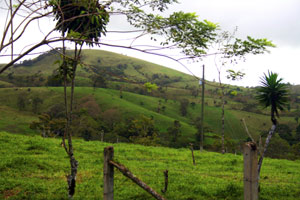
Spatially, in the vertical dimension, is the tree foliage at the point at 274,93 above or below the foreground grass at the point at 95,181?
above

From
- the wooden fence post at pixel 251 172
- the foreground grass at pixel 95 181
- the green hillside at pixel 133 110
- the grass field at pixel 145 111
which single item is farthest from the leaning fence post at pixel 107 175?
the grass field at pixel 145 111

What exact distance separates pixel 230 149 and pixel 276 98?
180 feet

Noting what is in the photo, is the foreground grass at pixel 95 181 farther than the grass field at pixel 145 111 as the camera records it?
No

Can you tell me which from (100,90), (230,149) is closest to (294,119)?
(230,149)

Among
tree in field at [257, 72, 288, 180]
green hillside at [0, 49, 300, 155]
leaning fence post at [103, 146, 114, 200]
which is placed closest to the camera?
leaning fence post at [103, 146, 114, 200]

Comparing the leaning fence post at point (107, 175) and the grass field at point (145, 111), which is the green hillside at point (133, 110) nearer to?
the grass field at point (145, 111)

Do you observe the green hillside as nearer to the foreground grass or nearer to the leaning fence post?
the foreground grass

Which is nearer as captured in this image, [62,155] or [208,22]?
[208,22]

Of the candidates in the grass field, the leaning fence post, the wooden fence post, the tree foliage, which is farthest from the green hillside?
the wooden fence post

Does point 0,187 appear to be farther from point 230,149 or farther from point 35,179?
point 230,149

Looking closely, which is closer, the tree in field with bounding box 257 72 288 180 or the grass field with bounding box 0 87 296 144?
the tree in field with bounding box 257 72 288 180

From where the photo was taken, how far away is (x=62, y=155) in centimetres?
1827

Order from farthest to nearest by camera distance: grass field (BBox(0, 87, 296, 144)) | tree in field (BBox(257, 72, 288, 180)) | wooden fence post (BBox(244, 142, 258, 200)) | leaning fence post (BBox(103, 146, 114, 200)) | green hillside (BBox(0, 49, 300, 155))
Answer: grass field (BBox(0, 87, 296, 144)), green hillside (BBox(0, 49, 300, 155)), tree in field (BBox(257, 72, 288, 180)), leaning fence post (BBox(103, 146, 114, 200)), wooden fence post (BBox(244, 142, 258, 200))

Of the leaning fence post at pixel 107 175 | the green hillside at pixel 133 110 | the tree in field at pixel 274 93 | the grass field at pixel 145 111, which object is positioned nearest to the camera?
the leaning fence post at pixel 107 175
